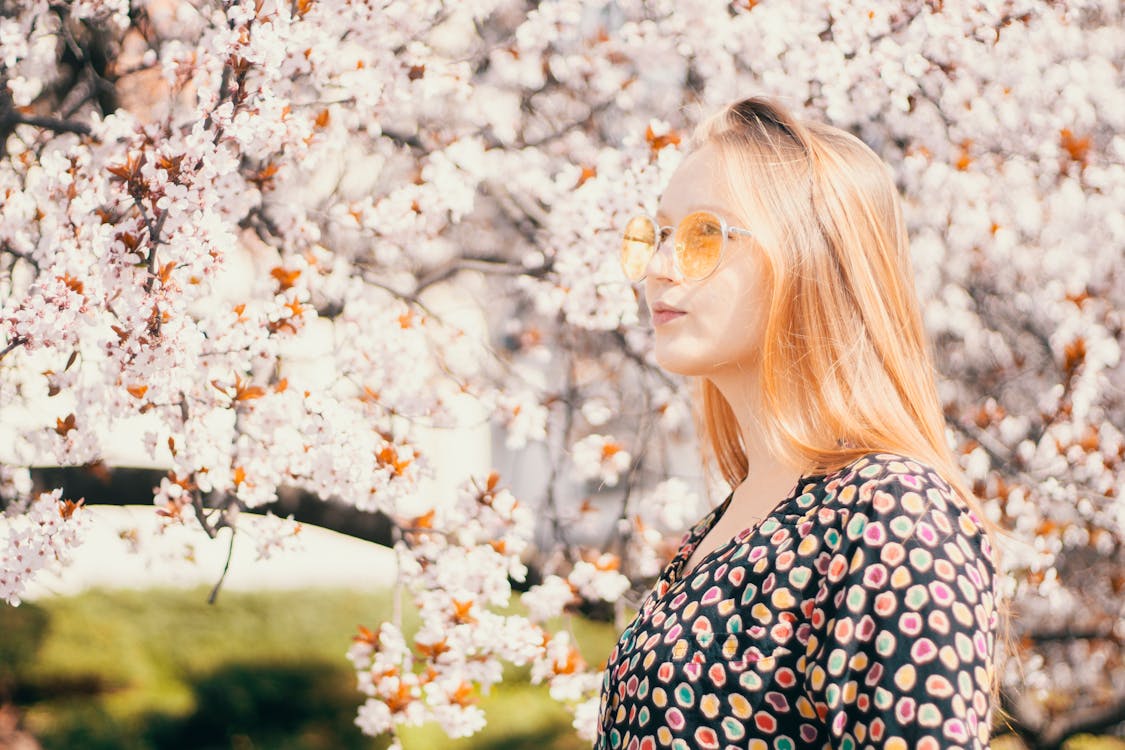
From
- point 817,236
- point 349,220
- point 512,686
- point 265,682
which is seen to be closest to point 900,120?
point 349,220

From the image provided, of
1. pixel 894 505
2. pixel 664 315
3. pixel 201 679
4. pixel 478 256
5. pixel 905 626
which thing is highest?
pixel 478 256

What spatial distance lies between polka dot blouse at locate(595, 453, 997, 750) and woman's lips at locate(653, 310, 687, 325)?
0.36 metres

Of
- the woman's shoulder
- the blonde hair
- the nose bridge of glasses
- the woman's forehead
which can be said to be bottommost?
the woman's shoulder

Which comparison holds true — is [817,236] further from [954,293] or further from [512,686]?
[512,686]

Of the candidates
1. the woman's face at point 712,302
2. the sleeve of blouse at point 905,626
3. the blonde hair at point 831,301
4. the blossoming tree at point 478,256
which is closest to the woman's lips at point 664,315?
the woman's face at point 712,302

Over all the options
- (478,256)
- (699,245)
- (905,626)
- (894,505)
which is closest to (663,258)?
(699,245)

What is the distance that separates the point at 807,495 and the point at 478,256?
3.07 meters

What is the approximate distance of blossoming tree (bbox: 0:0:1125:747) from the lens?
8.36 feet

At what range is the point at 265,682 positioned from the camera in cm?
609

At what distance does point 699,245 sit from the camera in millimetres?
1689

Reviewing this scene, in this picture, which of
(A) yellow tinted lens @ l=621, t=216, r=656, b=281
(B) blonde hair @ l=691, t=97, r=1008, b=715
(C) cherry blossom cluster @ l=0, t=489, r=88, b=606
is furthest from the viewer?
(C) cherry blossom cluster @ l=0, t=489, r=88, b=606

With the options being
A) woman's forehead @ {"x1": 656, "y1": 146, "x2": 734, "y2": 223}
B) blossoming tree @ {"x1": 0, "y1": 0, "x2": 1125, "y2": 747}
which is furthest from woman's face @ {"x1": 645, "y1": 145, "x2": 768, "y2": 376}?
blossoming tree @ {"x1": 0, "y1": 0, "x2": 1125, "y2": 747}

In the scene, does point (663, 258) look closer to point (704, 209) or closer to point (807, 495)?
point (704, 209)

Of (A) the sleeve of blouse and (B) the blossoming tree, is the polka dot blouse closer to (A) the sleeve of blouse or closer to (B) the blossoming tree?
(A) the sleeve of blouse
